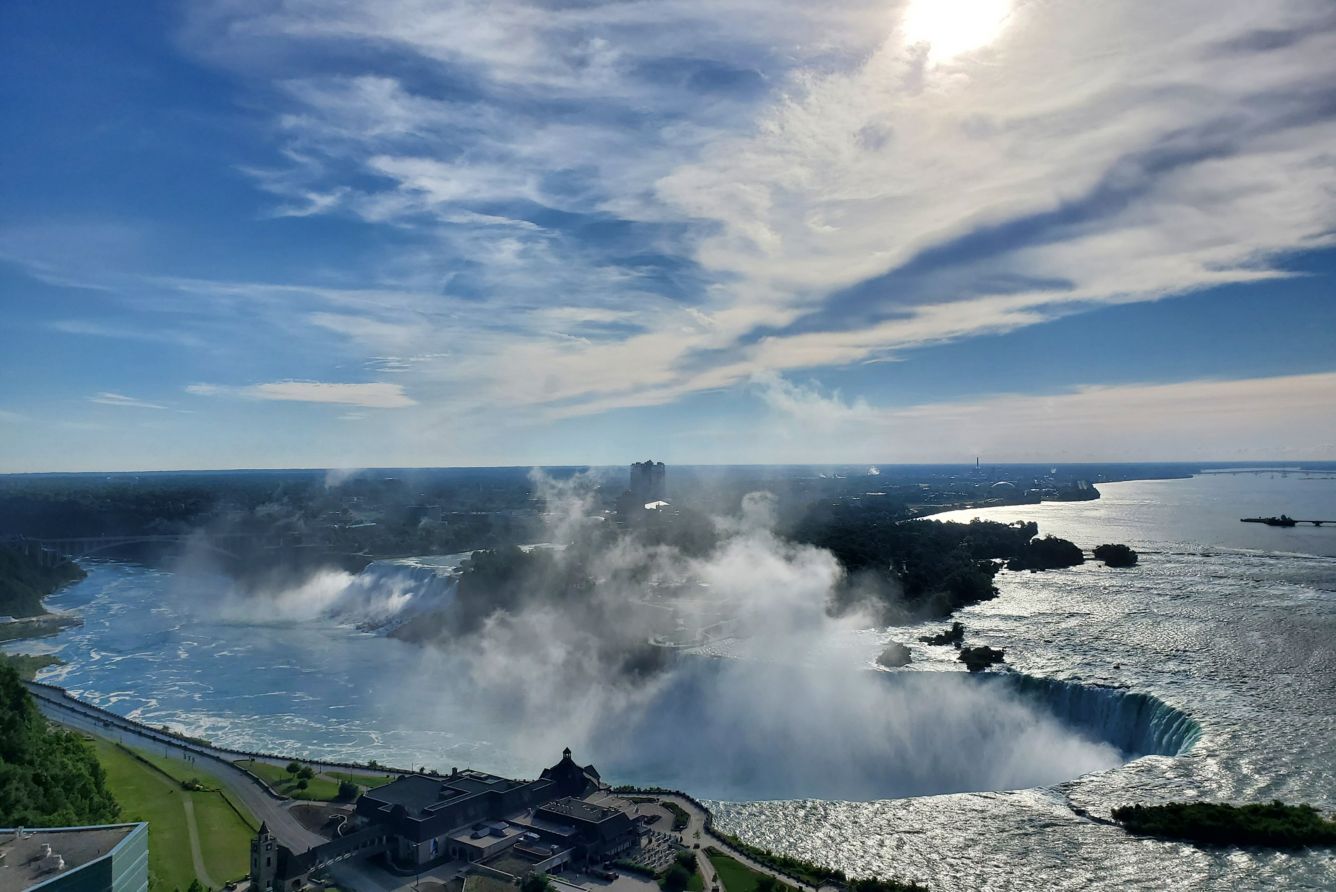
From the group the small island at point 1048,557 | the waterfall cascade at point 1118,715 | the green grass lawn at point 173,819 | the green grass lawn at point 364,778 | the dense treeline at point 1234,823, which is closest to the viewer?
the dense treeline at point 1234,823

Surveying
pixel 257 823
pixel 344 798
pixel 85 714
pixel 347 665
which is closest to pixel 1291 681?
pixel 344 798

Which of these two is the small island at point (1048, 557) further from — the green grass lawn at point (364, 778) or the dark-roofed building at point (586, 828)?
the green grass lawn at point (364, 778)

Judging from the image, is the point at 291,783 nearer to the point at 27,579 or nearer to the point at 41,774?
the point at 41,774

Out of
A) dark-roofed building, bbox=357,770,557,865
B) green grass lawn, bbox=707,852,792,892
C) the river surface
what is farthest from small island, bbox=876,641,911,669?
dark-roofed building, bbox=357,770,557,865

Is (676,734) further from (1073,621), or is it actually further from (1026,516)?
(1026,516)

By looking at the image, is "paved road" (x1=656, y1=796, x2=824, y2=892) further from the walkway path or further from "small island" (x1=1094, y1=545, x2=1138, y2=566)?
"small island" (x1=1094, y1=545, x2=1138, y2=566)

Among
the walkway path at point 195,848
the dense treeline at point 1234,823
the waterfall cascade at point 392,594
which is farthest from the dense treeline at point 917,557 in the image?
the walkway path at point 195,848

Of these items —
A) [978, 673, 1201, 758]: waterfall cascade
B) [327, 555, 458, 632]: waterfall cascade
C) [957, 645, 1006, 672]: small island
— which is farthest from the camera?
[327, 555, 458, 632]: waterfall cascade
